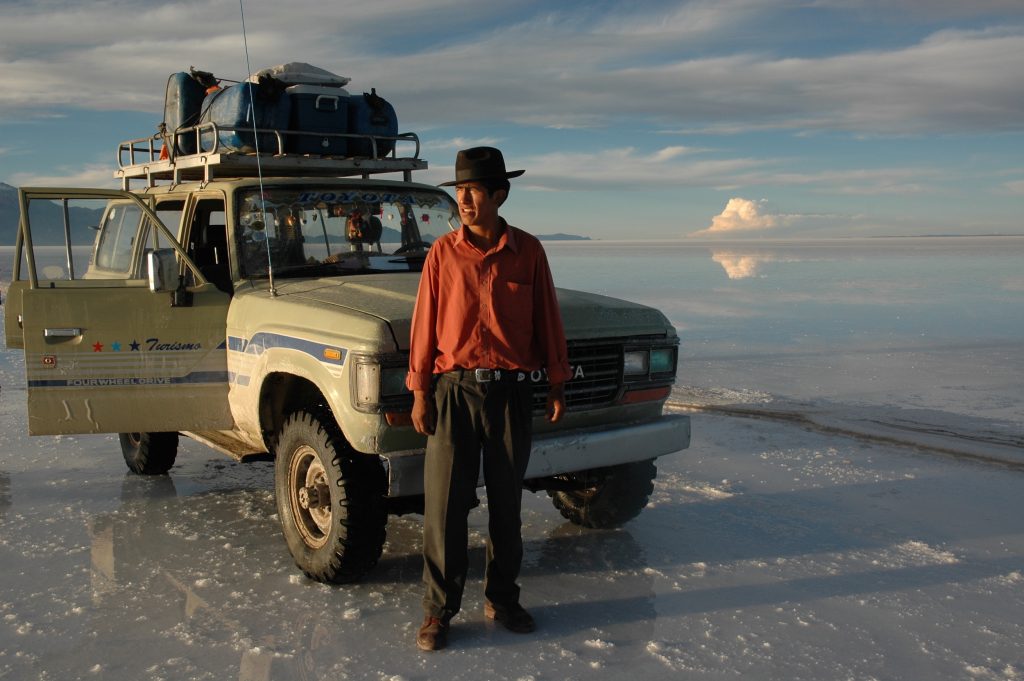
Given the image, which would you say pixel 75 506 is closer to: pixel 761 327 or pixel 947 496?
pixel 947 496

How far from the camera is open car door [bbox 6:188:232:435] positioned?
5234 mm

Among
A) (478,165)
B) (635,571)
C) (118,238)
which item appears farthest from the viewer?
(118,238)

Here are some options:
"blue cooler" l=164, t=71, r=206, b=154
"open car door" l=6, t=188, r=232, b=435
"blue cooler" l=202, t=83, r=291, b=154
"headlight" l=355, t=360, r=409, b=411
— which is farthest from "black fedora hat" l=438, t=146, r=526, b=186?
"blue cooler" l=164, t=71, r=206, b=154

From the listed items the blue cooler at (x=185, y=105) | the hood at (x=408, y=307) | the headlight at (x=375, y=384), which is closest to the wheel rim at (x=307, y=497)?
the headlight at (x=375, y=384)

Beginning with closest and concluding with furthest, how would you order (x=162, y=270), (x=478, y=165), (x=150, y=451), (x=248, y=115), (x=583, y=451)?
1. (x=478, y=165)
2. (x=583, y=451)
3. (x=162, y=270)
4. (x=248, y=115)
5. (x=150, y=451)

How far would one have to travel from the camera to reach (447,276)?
3928 mm

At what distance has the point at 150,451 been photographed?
661 cm

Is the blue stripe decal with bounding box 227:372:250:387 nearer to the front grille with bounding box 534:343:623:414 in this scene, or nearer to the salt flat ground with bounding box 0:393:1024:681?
the salt flat ground with bounding box 0:393:1024:681

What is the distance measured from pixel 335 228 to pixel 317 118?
101cm

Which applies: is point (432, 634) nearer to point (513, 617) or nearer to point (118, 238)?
point (513, 617)

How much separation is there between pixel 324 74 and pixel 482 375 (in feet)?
11.5

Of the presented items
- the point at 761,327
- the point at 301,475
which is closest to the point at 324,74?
the point at 301,475

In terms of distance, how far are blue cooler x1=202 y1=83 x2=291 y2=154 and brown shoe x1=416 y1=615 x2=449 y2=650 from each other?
129 inches

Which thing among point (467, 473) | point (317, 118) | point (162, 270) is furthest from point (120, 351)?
point (467, 473)
